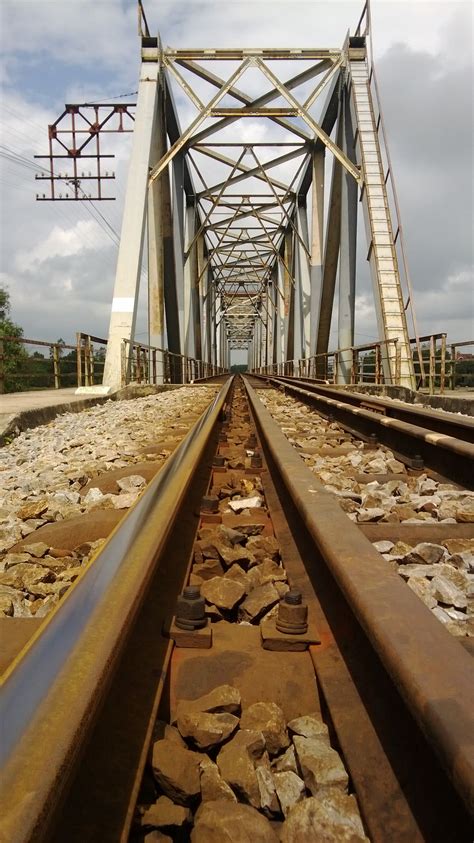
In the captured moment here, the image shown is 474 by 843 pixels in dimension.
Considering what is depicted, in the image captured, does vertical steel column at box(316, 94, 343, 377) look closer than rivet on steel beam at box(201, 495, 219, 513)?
No

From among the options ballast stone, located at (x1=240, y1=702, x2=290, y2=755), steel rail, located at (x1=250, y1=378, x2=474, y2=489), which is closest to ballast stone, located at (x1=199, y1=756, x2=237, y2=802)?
ballast stone, located at (x1=240, y1=702, x2=290, y2=755)

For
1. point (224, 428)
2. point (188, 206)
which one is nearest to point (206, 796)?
point (224, 428)

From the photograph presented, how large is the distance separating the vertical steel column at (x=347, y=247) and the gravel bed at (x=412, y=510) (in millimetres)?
11492

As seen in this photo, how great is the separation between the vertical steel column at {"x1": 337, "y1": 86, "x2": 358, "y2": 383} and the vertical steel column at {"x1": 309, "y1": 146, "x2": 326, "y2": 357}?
3.57 m

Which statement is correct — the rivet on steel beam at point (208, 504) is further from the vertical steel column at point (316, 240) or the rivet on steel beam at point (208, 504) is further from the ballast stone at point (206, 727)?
the vertical steel column at point (316, 240)

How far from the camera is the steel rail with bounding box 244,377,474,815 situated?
73 centimetres

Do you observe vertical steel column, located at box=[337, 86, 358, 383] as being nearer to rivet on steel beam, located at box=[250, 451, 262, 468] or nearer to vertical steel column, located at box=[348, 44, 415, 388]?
vertical steel column, located at box=[348, 44, 415, 388]

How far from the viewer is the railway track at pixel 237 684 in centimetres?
74

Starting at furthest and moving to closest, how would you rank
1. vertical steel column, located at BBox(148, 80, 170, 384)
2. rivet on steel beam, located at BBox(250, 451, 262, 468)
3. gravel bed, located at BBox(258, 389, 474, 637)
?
vertical steel column, located at BBox(148, 80, 170, 384), rivet on steel beam, located at BBox(250, 451, 262, 468), gravel bed, located at BBox(258, 389, 474, 637)

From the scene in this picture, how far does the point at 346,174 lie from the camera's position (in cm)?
1584

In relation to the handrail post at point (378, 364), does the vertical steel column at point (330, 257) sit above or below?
above

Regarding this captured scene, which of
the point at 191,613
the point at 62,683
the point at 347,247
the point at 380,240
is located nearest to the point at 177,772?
the point at 62,683

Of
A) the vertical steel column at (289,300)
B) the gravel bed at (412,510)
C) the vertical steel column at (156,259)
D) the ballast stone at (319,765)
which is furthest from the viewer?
the vertical steel column at (289,300)

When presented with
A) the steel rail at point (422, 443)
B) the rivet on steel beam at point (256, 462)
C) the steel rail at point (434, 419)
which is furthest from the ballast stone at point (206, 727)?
the steel rail at point (434, 419)
